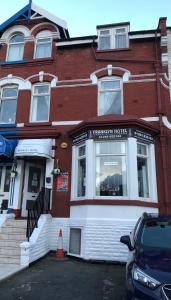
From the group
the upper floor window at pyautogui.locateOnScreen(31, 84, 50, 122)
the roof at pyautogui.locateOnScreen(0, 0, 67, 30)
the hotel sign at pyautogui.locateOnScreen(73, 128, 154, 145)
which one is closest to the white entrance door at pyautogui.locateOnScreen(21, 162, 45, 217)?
the upper floor window at pyautogui.locateOnScreen(31, 84, 50, 122)

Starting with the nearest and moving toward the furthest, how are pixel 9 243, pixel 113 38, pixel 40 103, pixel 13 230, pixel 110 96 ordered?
1. pixel 9 243
2. pixel 13 230
3. pixel 110 96
4. pixel 40 103
5. pixel 113 38

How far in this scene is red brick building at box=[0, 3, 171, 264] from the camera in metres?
9.14

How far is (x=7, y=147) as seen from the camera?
33.5ft

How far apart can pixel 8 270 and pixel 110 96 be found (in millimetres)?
7856

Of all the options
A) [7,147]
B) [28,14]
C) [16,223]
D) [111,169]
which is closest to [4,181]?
[7,147]

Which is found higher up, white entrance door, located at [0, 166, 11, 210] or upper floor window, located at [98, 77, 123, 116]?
upper floor window, located at [98, 77, 123, 116]

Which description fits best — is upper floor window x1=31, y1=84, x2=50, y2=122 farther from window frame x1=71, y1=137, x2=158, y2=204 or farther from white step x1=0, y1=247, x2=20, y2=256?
white step x1=0, y1=247, x2=20, y2=256

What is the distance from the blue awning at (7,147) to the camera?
9961 mm

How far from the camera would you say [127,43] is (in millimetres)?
12172

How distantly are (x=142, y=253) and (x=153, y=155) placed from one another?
6.14m

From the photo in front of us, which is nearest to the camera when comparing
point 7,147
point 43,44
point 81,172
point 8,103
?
point 7,147

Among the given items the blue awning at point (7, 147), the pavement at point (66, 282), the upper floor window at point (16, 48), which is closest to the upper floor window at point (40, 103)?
the blue awning at point (7, 147)

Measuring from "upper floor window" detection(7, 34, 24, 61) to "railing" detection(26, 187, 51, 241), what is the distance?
280 inches

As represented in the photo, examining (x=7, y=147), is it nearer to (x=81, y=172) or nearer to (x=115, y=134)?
(x=81, y=172)
